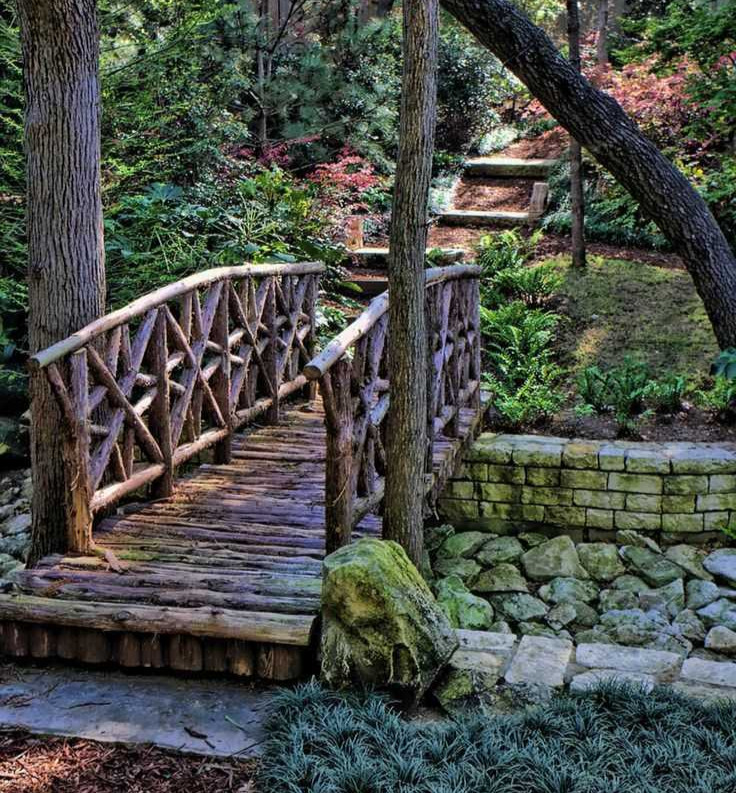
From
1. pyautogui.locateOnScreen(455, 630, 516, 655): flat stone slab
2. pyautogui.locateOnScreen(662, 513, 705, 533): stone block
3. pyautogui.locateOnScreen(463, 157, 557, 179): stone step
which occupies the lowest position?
Result: pyautogui.locateOnScreen(662, 513, 705, 533): stone block

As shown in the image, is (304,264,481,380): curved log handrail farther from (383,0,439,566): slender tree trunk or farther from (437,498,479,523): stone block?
(437,498,479,523): stone block

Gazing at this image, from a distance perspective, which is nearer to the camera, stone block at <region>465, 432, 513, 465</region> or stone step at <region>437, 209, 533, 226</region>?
stone block at <region>465, 432, 513, 465</region>

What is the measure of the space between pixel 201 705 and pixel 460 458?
13.3 ft

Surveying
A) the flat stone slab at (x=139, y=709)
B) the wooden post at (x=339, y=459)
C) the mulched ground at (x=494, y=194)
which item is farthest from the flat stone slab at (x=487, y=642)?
the mulched ground at (x=494, y=194)

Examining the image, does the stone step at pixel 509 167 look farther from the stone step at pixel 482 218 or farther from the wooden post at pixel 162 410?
the wooden post at pixel 162 410

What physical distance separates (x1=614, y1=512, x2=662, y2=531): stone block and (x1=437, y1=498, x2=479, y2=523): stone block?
1.25 metres

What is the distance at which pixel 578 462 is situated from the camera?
7.75 meters

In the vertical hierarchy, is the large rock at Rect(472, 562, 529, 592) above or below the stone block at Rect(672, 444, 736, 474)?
below

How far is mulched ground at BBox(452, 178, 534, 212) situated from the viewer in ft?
47.8

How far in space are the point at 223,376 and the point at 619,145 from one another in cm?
426

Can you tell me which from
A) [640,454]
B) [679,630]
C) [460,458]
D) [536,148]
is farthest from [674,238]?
[536,148]

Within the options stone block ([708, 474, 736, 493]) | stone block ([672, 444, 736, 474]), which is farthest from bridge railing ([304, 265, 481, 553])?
stone block ([708, 474, 736, 493])

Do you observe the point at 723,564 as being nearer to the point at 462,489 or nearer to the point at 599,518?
the point at 599,518

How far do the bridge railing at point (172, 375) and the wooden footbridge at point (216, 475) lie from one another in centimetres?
1
